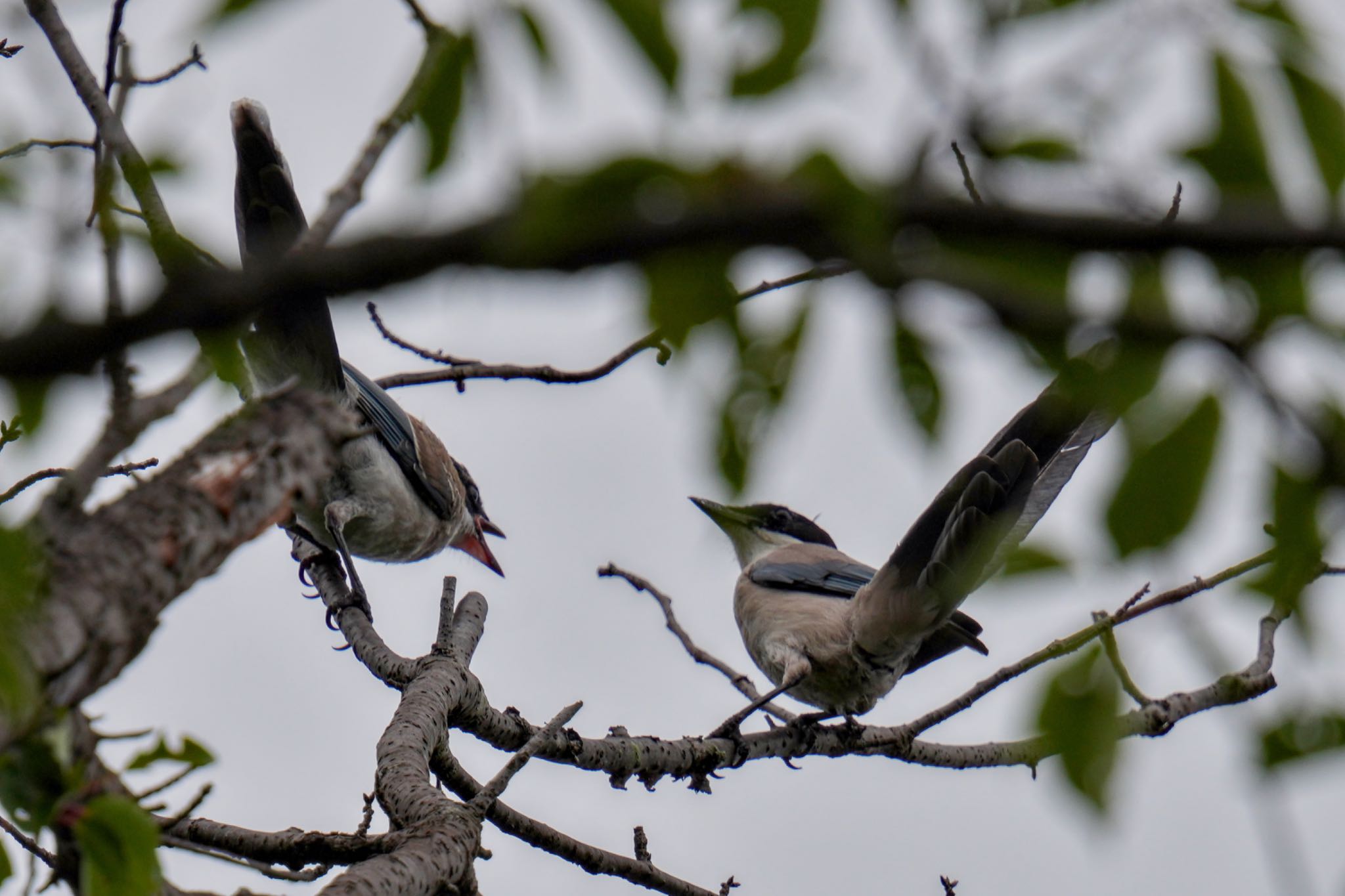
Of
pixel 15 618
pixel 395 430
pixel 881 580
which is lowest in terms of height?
pixel 15 618

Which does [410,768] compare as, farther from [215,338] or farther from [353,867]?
[215,338]

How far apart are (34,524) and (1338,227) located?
1.55 meters

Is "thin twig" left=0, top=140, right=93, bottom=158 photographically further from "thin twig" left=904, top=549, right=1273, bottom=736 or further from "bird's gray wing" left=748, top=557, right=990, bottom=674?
"bird's gray wing" left=748, top=557, right=990, bottom=674

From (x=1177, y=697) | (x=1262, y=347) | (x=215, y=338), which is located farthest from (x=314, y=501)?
(x=1177, y=697)

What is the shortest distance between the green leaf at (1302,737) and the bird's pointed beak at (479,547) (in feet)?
21.9

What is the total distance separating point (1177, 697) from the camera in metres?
4.66

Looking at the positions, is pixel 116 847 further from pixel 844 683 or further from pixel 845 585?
pixel 845 585

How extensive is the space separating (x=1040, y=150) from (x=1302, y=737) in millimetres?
835

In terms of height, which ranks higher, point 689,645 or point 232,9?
point 689,645

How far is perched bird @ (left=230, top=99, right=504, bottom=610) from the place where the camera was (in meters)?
3.09

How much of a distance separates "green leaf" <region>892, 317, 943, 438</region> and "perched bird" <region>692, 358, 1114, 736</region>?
1712 mm

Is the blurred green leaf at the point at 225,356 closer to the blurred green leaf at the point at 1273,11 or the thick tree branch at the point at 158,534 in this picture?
the thick tree branch at the point at 158,534

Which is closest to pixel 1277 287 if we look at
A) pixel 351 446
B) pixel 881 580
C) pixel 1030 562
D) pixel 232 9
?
pixel 1030 562

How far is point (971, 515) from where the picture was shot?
4297mm
